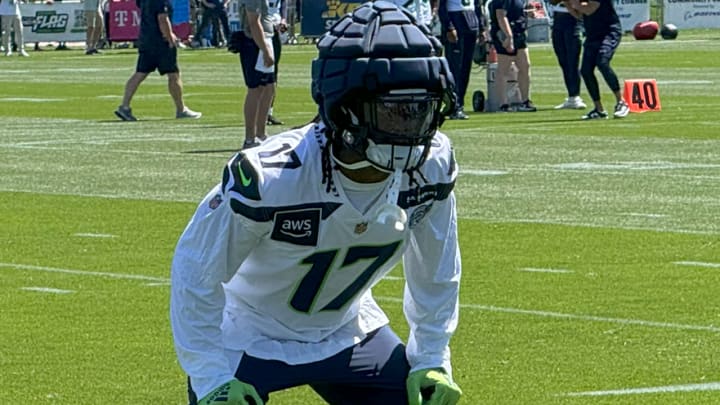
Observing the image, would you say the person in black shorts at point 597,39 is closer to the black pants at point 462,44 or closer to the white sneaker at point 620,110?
the white sneaker at point 620,110

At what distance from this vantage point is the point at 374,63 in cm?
493

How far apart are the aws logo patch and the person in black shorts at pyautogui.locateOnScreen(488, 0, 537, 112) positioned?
19702mm

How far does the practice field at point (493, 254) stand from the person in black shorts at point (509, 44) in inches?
18.7

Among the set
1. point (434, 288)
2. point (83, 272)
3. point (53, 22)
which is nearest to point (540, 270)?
point (83, 272)

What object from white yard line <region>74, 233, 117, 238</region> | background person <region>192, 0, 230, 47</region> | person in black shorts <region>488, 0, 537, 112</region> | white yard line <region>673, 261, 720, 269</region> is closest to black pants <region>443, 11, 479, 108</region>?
person in black shorts <region>488, 0, 537, 112</region>

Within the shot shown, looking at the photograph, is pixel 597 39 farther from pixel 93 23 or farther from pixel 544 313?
pixel 93 23

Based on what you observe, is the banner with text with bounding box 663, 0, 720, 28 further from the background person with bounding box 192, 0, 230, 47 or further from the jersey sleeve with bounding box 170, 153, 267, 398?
the jersey sleeve with bounding box 170, 153, 267, 398

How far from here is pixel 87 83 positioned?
113ft

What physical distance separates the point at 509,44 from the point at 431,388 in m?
19.6

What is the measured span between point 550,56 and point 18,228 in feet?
95.1

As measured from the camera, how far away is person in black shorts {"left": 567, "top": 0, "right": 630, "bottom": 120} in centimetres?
2277

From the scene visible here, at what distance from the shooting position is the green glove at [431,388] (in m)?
5.39

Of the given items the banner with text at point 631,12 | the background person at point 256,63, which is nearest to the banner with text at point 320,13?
the banner with text at point 631,12

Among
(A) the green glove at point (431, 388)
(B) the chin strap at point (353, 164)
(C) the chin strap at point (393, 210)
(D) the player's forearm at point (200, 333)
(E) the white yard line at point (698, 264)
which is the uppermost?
(B) the chin strap at point (353, 164)
